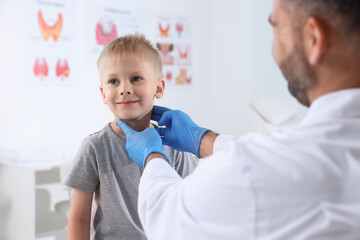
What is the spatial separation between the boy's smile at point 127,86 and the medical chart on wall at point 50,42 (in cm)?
199

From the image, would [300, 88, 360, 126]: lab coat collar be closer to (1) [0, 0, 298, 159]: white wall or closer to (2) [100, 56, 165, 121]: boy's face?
(2) [100, 56, 165, 121]: boy's face

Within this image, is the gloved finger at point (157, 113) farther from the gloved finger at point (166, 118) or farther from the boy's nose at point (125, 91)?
the boy's nose at point (125, 91)

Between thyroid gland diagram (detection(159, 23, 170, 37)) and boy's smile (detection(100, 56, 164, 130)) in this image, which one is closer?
boy's smile (detection(100, 56, 164, 130))

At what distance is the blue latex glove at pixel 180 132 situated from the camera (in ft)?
3.80

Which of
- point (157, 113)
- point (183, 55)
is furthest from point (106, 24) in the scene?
point (157, 113)

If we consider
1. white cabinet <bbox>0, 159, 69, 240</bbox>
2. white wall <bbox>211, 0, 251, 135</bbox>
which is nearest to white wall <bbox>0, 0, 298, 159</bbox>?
white wall <bbox>211, 0, 251, 135</bbox>

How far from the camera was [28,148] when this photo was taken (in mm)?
2920

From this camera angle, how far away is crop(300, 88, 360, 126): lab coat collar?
2.16ft

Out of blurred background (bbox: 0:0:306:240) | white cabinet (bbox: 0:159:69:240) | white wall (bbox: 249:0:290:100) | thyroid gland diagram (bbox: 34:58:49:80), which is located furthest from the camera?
white wall (bbox: 249:0:290:100)

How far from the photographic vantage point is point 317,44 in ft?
2.20

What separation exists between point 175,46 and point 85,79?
98 cm

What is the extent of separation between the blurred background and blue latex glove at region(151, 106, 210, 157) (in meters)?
1.26

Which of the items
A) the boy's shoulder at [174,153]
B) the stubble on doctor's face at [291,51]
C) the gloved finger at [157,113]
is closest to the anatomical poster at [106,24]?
the gloved finger at [157,113]

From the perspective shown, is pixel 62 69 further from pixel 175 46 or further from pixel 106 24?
pixel 175 46
